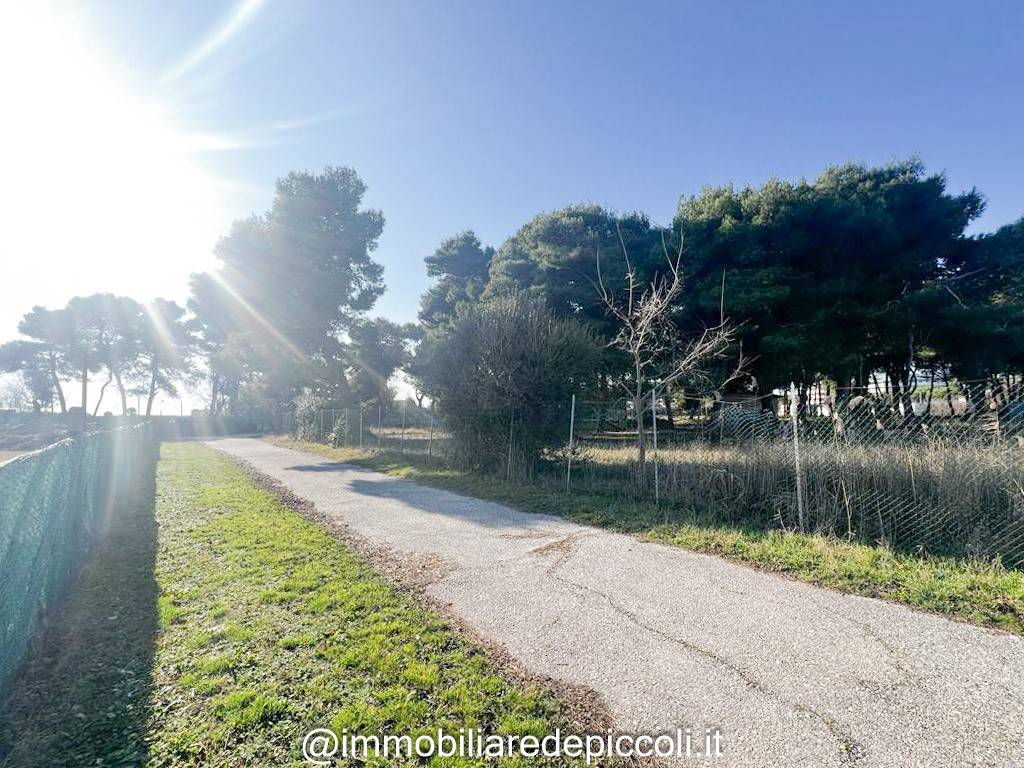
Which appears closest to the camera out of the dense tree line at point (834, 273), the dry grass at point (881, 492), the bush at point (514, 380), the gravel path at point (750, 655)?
the gravel path at point (750, 655)

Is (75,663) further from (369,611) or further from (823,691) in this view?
(823,691)

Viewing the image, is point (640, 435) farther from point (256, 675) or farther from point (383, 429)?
point (383, 429)

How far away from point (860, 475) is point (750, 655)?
12.9 feet

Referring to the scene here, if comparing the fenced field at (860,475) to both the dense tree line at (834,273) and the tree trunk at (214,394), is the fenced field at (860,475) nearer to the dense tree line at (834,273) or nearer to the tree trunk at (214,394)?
the dense tree line at (834,273)

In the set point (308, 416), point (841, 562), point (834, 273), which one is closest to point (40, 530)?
point (841, 562)

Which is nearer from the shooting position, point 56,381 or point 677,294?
point 677,294

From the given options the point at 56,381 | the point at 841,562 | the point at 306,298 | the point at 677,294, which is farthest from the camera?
the point at 56,381

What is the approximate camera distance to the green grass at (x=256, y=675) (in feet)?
7.34

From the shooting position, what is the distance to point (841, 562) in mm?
4375

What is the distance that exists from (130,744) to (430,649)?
1543mm

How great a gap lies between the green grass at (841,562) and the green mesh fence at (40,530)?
18.1ft

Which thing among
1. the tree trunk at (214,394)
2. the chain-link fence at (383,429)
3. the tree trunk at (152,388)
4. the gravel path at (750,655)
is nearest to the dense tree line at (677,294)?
the chain-link fence at (383,429)

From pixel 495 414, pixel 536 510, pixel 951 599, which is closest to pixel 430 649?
pixel 951 599

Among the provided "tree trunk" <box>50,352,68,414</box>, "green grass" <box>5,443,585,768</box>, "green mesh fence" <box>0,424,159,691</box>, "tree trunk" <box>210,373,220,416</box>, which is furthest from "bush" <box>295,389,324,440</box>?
"tree trunk" <box>210,373,220,416</box>
